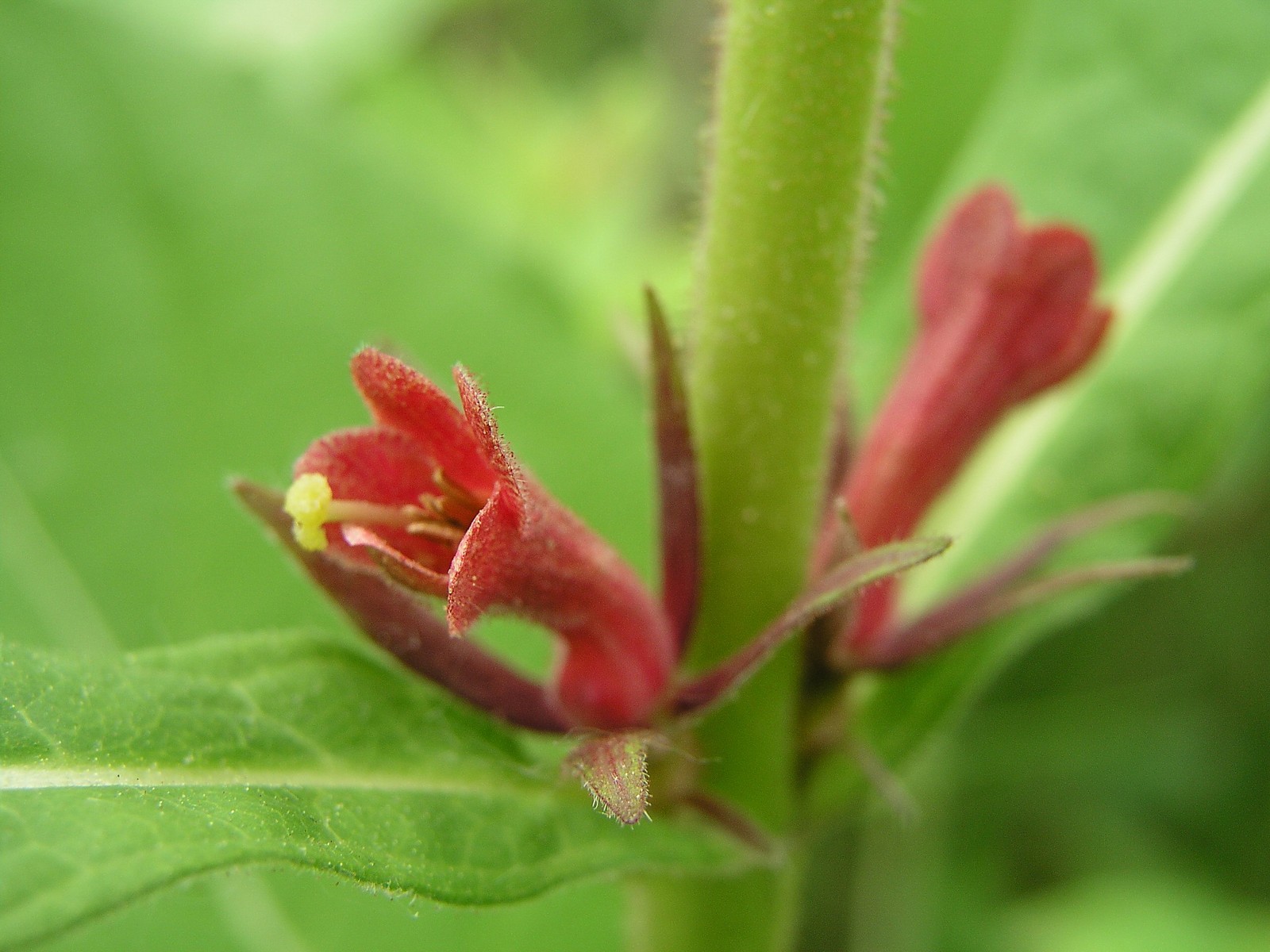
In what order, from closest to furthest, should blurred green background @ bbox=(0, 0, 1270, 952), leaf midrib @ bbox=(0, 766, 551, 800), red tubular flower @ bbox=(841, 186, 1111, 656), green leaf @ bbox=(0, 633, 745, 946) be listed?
green leaf @ bbox=(0, 633, 745, 946) → leaf midrib @ bbox=(0, 766, 551, 800) → red tubular flower @ bbox=(841, 186, 1111, 656) → blurred green background @ bbox=(0, 0, 1270, 952)

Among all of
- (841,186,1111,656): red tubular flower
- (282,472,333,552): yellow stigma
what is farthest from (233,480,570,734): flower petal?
Answer: (841,186,1111,656): red tubular flower

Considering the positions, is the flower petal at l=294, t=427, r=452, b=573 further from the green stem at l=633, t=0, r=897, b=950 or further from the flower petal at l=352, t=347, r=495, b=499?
the green stem at l=633, t=0, r=897, b=950

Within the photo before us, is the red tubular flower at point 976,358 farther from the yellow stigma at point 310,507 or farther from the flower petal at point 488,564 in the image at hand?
the yellow stigma at point 310,507

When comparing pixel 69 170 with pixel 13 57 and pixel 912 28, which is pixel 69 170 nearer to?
pixel 13 57

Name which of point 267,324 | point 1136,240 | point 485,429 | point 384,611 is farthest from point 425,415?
point 1136,240

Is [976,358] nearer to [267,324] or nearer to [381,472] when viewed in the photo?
[381,472]

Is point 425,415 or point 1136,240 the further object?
point 1136,240
